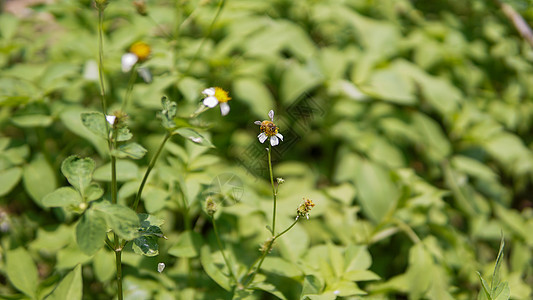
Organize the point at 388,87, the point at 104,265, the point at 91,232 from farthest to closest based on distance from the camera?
the point at 388,87 → the point at 104,265 → the point at 91,232

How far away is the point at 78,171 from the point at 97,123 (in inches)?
5.2

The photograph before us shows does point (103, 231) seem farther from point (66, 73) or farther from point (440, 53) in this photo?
point (440, 53)

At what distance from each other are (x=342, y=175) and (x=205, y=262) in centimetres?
89

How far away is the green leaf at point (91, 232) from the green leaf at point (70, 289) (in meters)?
0.30

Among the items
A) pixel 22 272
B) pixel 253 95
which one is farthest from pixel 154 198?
pixel 253 95

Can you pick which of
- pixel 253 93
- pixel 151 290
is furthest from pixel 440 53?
pixel 151 290

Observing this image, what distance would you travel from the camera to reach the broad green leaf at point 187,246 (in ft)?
4.22

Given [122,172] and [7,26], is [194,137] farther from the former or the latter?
[7,26]

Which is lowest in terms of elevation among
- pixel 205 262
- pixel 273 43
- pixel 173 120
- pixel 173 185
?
pixel 205 262

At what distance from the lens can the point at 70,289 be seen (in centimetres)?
114

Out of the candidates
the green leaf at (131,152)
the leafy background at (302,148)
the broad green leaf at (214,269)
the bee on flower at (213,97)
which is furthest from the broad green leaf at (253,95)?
the green leaf at (131,152)

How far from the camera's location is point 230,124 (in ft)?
6.89

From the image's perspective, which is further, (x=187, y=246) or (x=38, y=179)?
(x=38, y=179)

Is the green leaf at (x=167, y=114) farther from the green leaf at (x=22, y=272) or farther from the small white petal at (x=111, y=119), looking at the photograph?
the green leaf at (x=22, y=272)
